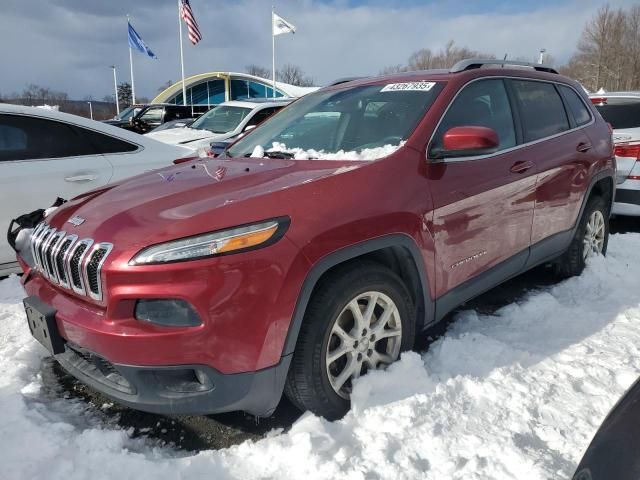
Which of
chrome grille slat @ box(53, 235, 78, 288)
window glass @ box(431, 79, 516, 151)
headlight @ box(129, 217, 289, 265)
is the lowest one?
chrome grille slat @ box(53, 235, 78, 288)

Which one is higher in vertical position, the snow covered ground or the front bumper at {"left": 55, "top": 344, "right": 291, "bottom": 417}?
the front bumper at {"left": 55, "top": 344, "right": 291, "bottom": 417}

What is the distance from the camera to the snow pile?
2.68 meters

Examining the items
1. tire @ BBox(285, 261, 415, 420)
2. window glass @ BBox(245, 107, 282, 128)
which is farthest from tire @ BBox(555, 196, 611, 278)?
window glass @ BBox(245, 107, 282, 128)

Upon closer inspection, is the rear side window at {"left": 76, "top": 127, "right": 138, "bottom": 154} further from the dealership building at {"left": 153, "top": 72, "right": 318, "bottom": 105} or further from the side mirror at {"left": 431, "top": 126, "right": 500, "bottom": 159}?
the dealership building at {"left": 153, "top": 72, "right": 318, "bottom": 105}

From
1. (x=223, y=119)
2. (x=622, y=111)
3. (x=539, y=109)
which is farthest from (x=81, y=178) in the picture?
(x=622, y=111)

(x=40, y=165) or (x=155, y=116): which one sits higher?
(x=155, y=116)

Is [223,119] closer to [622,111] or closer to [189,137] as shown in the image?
[189,137]

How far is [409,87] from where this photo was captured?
3162mm

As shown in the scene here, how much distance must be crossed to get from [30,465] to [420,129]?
2399 millimetres

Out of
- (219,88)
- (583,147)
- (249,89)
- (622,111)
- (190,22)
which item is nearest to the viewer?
(583,147)

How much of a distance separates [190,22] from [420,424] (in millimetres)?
24698

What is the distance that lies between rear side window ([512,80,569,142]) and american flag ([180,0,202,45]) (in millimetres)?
22627

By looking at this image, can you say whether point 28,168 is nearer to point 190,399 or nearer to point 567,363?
point 190,399

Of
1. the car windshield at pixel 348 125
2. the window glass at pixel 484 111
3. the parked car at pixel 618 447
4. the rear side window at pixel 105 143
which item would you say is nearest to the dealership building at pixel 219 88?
the rear side window at pixel 105 143
